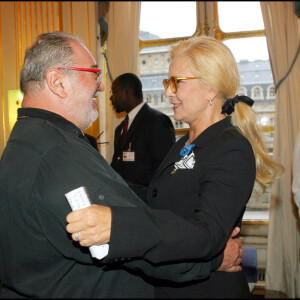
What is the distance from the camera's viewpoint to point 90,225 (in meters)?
0.89

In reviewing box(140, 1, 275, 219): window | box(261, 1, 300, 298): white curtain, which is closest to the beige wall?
box(140, 1, 275, 219): window

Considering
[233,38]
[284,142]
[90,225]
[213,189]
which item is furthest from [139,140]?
[90,225]

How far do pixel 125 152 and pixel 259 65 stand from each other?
216cm

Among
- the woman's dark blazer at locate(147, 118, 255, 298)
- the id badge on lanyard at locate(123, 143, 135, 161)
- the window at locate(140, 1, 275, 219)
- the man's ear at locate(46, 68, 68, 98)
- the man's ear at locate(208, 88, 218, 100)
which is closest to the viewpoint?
the woman's dark blazer at locate(147, 118, 255, 298)

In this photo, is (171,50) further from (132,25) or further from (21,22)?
(21,22)

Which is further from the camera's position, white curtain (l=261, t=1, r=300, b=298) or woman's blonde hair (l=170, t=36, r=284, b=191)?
white curtain (l=261, t=1, r=300, b=298)

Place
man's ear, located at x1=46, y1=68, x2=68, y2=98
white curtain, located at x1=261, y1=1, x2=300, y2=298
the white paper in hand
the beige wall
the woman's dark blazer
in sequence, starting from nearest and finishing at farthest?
the white paper in hand < the woman's dark blazer < man's ear, located at x1=46, y1=68, x2=68, y2=98 < white curtain, located at x1=261, y1=1, x2=300, y2=298 < the beige wall

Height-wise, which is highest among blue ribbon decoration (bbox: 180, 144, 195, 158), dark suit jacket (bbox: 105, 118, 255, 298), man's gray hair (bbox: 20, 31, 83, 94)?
man's gray hair (bbox: 20, 31, 83, 94)

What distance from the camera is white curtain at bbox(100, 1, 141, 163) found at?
190 inches

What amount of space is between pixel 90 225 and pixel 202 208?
48 cm

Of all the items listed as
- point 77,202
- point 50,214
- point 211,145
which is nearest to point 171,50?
point 211,145

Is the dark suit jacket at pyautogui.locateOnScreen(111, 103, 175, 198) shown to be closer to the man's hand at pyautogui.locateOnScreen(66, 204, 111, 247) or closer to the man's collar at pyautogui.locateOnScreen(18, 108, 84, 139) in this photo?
the man's collar at pyautogui.locateOnScreen(18, 108, 84, 139)

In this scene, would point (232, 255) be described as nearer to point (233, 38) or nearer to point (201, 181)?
point (201, 181)

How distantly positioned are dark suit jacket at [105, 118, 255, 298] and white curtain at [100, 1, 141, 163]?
3051 mm
